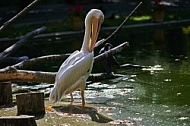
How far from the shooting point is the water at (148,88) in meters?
9.87

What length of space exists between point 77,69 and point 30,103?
1.00 meters

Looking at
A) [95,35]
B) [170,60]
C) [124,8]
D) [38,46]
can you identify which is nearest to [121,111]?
[95,35]

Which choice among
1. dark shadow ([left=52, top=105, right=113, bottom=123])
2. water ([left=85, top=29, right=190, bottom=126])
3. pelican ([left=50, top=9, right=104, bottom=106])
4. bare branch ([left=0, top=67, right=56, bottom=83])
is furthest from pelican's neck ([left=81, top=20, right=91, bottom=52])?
bare branch ([left=0, top=67, right=56, bottom=83])

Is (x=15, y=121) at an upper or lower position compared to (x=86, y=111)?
upper

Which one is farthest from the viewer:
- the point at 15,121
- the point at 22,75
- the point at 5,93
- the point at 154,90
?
the point at 154,90

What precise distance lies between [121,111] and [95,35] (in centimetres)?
145

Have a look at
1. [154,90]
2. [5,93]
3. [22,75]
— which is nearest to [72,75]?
[5,93]

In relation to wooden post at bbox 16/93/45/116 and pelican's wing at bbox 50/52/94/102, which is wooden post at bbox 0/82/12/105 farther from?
pelican's wing at bbox 50/52/94/102

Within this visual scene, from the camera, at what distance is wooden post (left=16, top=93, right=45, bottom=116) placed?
9898 millimetres

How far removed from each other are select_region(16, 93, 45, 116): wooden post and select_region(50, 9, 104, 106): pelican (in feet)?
0.77

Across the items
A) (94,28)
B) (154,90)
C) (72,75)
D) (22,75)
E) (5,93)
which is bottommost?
(154,90)

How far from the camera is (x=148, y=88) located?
12398 mm

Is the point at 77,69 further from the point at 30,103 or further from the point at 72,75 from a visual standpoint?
the point at 30,103

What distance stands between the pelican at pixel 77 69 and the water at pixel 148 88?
1.94 feet
